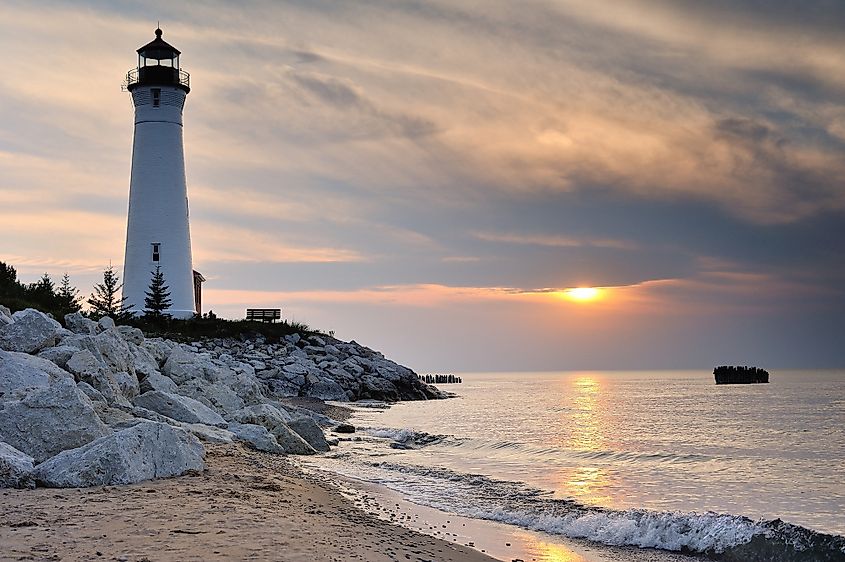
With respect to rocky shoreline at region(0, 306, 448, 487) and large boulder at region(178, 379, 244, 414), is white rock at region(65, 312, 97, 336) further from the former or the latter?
large boulder at region(178, 379, 244, 414)

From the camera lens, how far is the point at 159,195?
37.2 metres

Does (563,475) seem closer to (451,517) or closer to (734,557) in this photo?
(451,517)

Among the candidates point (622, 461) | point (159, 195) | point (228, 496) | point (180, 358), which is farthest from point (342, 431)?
point (159, 195)

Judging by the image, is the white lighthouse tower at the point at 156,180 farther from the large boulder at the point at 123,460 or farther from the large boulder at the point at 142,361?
the large boulder at the point at 123,460

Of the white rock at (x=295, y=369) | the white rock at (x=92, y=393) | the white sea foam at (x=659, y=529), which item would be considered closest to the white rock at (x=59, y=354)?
the white rock at (x=92, y=393)

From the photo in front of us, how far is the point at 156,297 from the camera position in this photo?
124ft

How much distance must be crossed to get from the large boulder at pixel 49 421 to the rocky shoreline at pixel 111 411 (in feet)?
0.04

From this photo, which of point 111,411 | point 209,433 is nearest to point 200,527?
point 111,411

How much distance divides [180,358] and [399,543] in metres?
12.5

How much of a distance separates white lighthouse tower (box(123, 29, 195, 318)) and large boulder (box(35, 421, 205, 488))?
1187 inches

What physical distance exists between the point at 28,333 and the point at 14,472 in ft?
16.2

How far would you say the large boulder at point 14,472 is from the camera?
301 inches

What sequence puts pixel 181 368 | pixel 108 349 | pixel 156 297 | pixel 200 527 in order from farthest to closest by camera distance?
pixel 156 297, pixel 181 368, pixel 108 349, pixel 200 527

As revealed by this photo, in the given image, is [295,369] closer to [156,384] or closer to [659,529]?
[156,384]
